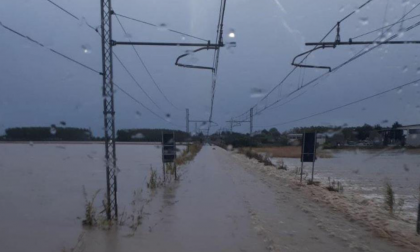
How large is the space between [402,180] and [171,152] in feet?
46.9

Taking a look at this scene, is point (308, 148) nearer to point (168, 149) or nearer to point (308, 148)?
point (308, 148)

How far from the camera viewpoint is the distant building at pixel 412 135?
40.9m

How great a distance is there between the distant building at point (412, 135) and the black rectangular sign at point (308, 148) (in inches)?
822

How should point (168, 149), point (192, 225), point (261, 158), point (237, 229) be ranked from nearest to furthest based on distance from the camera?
point (237, 229) < point (192, 225) < point (168, 149) < point (261, 158)

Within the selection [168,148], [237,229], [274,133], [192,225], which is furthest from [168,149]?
[274,133]

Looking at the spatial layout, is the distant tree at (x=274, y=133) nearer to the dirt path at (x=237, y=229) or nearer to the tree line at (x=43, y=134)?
the tree line at (x=43, y=134)

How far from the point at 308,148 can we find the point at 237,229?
39.4 feet

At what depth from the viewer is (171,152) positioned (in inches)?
804

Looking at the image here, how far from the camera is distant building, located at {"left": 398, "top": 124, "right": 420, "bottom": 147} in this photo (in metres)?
40.9

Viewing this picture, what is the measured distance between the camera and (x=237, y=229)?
11172mm

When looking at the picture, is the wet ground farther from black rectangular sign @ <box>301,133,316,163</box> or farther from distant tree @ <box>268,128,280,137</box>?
distant tree @ <box>268,128,280,137</box>

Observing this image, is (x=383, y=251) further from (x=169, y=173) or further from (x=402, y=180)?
(x=402, y=180)

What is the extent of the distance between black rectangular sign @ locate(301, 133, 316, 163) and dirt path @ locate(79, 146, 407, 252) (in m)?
5.58

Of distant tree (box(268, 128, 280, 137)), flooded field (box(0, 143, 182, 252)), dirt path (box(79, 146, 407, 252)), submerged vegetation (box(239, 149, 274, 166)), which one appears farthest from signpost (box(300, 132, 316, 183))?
distant tree (box(268, 128, 280, 137))
